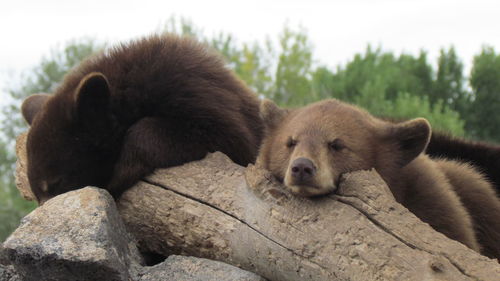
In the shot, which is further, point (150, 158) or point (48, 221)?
point (150, 158)

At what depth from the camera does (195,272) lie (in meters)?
4.45

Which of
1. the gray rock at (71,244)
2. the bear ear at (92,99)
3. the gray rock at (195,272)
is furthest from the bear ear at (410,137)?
the bear ear at (92,99)

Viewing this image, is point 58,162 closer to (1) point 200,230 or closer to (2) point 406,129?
(1) point 200,230

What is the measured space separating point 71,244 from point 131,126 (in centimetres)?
172

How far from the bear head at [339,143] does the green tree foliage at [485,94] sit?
22720 millimetres

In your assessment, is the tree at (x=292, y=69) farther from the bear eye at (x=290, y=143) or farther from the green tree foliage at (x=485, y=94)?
the bear eye at (x=290, y=143)

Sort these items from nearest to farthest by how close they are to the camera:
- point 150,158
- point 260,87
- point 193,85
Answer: point 150,158 → point 193,85 → point 260,87

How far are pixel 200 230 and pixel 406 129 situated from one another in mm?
1732

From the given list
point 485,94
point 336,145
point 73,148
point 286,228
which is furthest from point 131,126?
point 485,94

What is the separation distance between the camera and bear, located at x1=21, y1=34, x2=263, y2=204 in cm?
540

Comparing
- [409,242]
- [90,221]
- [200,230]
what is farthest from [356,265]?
[90,221]

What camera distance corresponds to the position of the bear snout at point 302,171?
425 centimetres

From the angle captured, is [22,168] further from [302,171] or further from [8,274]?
[302,171]

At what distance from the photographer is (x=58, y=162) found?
564 cm
